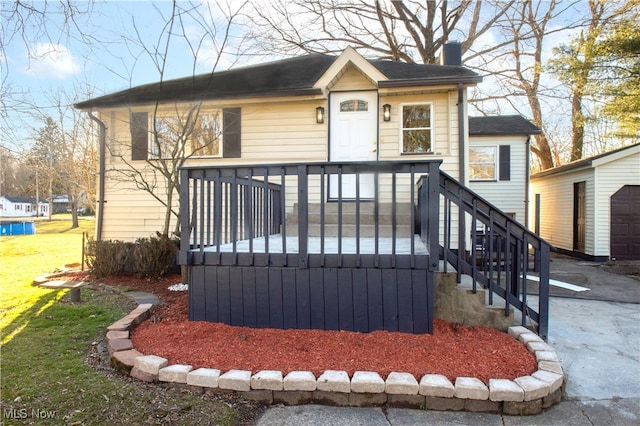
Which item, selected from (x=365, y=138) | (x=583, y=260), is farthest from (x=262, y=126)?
(x=583, y=260)

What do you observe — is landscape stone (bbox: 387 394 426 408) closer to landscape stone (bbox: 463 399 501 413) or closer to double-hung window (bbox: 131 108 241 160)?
landscape stone (bbox: 463 399 501 413)

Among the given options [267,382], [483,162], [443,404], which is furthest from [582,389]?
[483,162]

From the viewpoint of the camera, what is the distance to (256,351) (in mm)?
2818

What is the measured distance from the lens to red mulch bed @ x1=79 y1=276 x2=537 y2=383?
8.32 ft

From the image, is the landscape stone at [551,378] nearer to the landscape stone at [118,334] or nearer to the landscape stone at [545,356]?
the landscape stone at [545,356]

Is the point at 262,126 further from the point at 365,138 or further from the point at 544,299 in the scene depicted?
the point at 544,299

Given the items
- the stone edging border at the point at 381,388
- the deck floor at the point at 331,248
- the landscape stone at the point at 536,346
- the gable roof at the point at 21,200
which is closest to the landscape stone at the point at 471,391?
the stone edging border at the point at 381,388

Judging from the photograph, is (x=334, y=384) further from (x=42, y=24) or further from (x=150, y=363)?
(x=42, y=24)

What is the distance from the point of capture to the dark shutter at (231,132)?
732 cm

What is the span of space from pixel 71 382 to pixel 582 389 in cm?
354

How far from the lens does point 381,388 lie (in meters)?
2.29

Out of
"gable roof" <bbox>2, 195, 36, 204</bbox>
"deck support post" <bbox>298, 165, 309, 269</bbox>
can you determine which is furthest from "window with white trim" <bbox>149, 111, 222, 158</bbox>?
"gable roof" <bbox>2, 195, 36, 204</bbox>

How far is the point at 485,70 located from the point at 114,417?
55.1ft

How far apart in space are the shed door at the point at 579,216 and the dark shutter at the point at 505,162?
1.91 m
